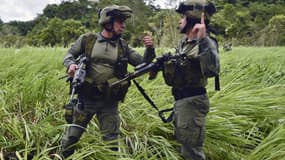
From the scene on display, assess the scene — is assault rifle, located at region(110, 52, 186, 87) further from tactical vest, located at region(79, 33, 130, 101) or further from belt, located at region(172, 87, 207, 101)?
belt, located at region(172, 87, 207, 101)

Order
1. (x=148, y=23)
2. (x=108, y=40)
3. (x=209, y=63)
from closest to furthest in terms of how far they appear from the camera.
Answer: (x=209, y=63)
(x=108, y=40)
(x=148, y=23)

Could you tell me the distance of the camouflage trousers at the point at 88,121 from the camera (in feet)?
10.4

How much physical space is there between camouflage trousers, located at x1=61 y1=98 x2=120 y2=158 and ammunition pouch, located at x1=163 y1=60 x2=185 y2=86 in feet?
1.83

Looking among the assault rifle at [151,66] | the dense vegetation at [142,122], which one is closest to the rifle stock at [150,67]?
the assault rifle at [151,66]

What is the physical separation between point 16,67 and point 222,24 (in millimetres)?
21754

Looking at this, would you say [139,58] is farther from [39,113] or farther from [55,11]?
[55,11]

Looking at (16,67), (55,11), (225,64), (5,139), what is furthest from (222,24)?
(5,139)

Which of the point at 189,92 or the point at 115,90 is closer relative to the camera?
the point at 189,92

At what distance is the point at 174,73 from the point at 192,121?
372 millimetres

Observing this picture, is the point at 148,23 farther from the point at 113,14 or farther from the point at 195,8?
the point at 195,8

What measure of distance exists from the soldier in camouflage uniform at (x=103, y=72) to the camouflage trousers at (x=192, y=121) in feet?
1.62

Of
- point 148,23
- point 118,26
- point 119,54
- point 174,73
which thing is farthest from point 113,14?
point 148,23

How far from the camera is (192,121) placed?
9.92 ft

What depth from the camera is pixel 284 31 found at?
82.4ft
